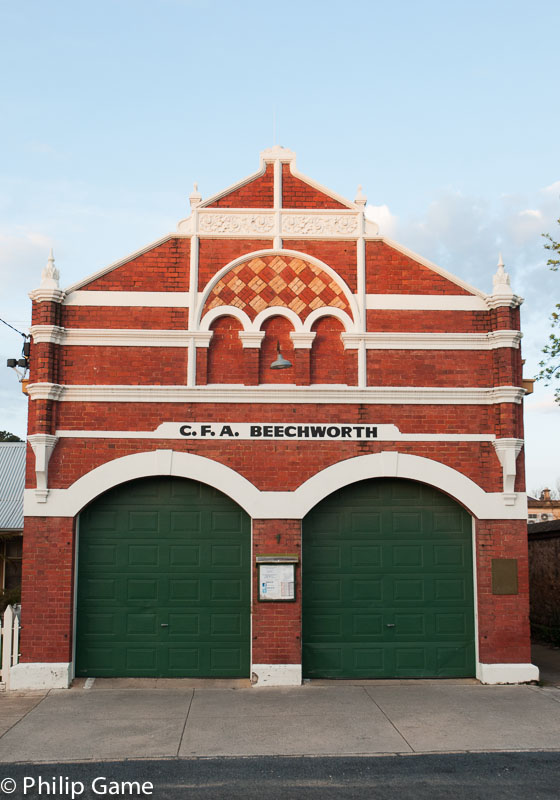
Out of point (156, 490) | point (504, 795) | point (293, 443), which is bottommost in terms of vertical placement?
point (504, 795)

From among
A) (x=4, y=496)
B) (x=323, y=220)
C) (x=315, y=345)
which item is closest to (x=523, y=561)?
(x=315, y=345)

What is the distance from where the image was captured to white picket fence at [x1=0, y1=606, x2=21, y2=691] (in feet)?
37.4

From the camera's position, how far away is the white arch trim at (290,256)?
492 inches

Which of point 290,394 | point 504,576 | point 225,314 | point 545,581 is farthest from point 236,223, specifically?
point 545,581

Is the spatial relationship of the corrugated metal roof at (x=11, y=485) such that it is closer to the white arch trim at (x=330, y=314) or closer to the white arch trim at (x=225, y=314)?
the white arch trim at (x=225, y=314)

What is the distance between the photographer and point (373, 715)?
32.3 feet

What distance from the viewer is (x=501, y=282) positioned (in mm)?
12633

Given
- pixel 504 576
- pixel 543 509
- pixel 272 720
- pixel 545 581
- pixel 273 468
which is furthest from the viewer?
pixel 543 509

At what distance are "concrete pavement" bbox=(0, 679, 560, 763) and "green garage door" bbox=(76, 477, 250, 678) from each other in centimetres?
42

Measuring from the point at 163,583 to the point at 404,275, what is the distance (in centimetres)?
638

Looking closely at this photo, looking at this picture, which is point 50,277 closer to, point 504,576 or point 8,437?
point 504,576

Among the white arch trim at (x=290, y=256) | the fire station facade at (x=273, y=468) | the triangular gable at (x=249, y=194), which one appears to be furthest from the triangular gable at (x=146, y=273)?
the triangular gable at (x=249, y=194)

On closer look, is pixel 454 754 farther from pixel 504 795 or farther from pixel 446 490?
pixel 446 490

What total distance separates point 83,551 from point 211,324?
417cm
